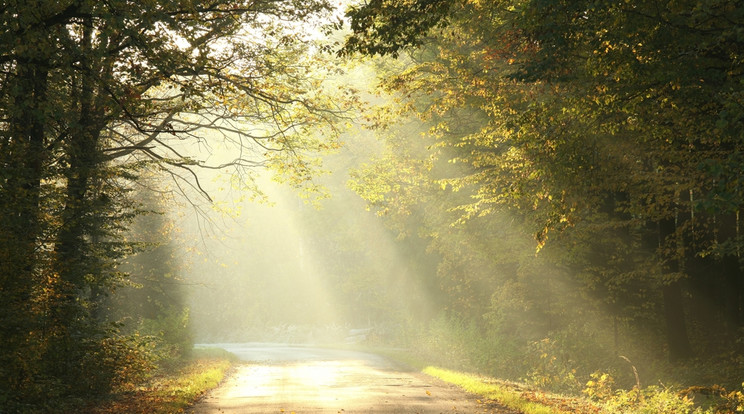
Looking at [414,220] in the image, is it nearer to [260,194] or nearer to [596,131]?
[260,194]

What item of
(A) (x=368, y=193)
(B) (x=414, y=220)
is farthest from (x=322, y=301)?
(A) (x=368, y=193)

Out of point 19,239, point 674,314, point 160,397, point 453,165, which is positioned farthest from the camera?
point 453,165

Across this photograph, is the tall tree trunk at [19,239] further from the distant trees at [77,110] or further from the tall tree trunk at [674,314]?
the tall tree trunk at [674,314]

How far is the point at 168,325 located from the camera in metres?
30.5

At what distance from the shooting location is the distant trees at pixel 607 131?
387 inches

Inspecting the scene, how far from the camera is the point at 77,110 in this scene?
→ 14680 mm

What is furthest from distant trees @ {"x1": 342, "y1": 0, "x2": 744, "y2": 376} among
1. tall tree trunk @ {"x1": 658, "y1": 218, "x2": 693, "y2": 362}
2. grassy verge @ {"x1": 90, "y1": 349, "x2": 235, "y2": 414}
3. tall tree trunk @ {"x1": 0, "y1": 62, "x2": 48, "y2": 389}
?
grassy verge @ {"x1": 90, "y1": 349, "x2": 235, "y2": 414}

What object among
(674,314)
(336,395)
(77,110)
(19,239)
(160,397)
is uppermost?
(77,110)

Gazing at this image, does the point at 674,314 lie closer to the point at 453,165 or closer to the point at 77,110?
the point at 453,165

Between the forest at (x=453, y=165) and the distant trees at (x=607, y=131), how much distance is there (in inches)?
2.8

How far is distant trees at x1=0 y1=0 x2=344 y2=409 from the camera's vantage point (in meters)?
10.4

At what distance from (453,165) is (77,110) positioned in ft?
55.6

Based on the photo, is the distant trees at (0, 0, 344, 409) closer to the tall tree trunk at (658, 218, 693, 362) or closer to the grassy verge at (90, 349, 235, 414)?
the grassy verge at (90, 349, 235, 414)

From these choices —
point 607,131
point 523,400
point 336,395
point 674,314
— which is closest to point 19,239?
point 336,395
